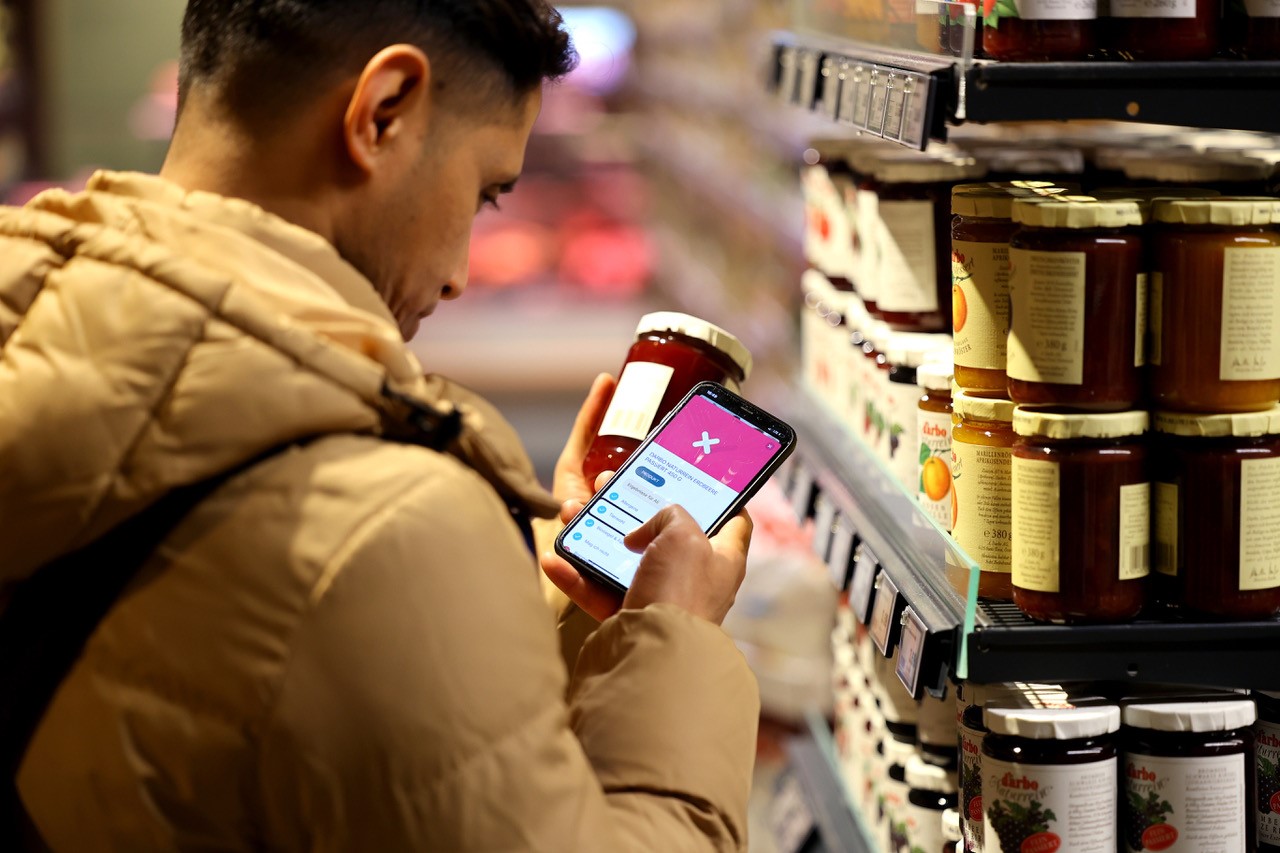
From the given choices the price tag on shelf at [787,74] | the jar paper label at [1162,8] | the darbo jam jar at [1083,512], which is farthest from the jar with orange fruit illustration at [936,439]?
the price tag on shelf at [787,74]

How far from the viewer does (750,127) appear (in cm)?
495

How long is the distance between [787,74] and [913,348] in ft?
2.56

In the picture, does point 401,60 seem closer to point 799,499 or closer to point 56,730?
point 56,730

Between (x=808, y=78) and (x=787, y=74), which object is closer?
(x=808, y=78)

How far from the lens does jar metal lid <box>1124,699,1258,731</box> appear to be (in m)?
1.42

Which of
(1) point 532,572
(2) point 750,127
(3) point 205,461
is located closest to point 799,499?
(1) point 532,572

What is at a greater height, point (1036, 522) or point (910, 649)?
point (1036, 522)

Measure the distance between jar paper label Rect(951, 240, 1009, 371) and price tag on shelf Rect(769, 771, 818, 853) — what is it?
3.74 feet

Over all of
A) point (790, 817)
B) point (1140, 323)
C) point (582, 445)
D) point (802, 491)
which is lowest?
point (790, 817)

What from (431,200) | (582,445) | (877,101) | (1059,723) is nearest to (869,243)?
(877,101)

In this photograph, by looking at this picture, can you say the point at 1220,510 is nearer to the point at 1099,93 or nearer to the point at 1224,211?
the point at 1224,211

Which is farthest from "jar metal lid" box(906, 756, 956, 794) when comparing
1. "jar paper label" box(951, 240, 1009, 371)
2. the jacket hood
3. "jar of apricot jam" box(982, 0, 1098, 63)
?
the jacket hood

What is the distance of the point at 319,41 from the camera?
1.17 meters

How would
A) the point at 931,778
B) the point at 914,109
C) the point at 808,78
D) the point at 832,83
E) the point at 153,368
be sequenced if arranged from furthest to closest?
the point at 808,78
the point at 832,83
the point at 931,778
the point at 914,109
the point at 153,368
